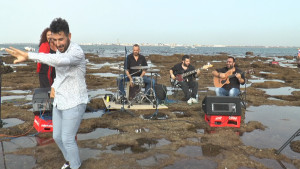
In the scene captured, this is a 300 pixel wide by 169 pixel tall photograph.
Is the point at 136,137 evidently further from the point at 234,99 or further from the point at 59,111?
the point at 234,99

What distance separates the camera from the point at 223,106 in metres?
6.37

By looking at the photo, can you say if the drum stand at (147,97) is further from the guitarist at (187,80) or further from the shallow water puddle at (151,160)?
the shallow water puddle at (151,160)

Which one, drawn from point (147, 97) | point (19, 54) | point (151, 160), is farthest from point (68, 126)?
point (147, 97)

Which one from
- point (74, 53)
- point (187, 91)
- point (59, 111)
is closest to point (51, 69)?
point (59, 111)

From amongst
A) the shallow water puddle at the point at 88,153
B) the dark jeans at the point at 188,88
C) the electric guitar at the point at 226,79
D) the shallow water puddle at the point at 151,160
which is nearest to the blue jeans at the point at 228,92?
the electric guitar at the point at 226,79

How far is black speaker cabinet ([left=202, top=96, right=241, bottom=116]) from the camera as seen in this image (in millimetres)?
6195

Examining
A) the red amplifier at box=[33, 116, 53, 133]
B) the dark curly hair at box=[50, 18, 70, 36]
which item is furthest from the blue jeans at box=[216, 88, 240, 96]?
the dark curly hair at box=[50, 18, 70, 36]

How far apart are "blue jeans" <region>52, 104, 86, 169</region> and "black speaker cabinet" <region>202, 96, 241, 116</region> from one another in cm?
392

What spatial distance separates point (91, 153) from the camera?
4570 millimetres

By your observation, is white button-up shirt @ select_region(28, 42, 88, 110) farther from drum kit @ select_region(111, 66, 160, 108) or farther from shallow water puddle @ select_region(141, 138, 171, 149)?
drum kit @ select_region(111, 66, 160, 108)

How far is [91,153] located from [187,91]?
5.56 m

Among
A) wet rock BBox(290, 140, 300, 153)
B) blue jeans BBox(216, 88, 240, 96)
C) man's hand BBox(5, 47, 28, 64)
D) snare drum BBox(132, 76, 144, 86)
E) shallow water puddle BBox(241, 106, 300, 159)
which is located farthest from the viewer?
blue jeans BBox(216, 88, 240, 96)

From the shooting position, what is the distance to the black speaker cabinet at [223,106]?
20.3ft

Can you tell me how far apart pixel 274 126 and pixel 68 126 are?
574 centimetres
